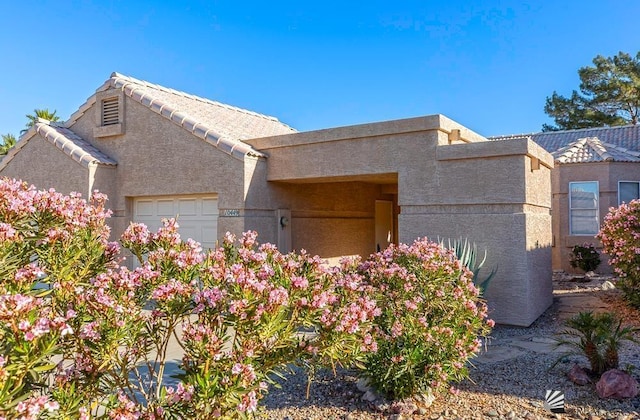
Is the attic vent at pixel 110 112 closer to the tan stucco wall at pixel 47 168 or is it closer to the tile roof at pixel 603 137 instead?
the tan stucco wall at pixel 47 168

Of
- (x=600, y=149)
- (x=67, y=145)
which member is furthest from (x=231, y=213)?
(x=600, y=149)

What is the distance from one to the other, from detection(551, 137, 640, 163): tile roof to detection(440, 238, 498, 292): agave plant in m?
10.4

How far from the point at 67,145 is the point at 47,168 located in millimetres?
1286

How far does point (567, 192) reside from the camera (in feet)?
56.8

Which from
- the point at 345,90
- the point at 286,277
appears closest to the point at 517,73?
the point at 345,90

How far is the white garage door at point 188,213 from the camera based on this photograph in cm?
1211

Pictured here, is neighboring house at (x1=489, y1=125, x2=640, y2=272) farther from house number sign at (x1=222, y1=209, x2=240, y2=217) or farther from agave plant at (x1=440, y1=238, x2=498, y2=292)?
house number sign at (x1=222, y1=209, x2=240, y2=217)

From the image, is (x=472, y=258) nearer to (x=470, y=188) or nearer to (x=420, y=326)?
(x=470, y=188)

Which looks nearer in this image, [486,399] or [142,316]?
[142,316]

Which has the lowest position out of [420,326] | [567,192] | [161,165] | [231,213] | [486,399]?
[486,399]

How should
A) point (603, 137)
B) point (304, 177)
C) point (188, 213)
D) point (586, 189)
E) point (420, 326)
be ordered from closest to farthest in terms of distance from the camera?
1. point (420, 326)
2. point (304, 177)
3. point (188, 213)
4. point (586, 189)
5. point (603, 137)

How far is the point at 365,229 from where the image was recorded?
15.7 metres

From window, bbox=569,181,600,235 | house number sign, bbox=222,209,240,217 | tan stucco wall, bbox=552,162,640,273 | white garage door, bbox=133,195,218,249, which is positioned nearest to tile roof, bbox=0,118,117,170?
white garage door, bbox=133,195,218,249

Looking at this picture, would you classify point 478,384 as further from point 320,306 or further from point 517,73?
point 517,73
